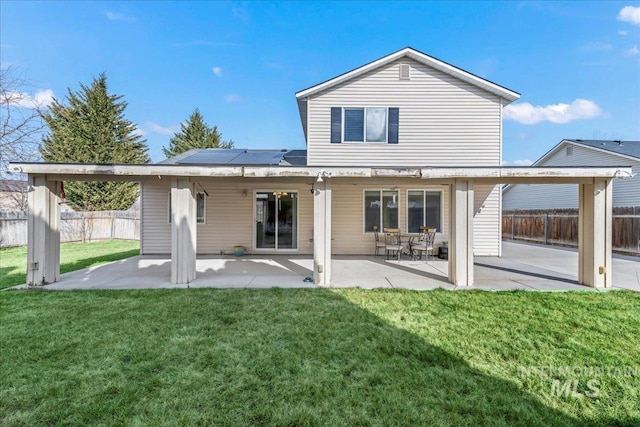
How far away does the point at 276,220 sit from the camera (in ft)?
36.3

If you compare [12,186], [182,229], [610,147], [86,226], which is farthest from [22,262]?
[610,147]

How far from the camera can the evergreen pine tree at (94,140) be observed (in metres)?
19.5

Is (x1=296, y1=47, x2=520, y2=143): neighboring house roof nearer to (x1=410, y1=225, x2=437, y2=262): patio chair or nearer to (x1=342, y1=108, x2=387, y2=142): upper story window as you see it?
(x1=342, y1=108, x2=387, y2=142): upper story window

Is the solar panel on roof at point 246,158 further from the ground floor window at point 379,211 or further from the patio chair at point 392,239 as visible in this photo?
the patio chair at point 392,239

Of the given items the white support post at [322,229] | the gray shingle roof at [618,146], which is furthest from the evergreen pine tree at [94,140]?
the gray shingle roof at [618,146]

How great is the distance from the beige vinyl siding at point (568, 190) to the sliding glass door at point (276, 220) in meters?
14.2

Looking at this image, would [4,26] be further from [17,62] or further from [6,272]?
[6,272]

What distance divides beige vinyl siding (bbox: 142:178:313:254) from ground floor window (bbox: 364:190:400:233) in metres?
2.14

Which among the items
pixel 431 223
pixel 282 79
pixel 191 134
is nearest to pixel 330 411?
pixel 431 223

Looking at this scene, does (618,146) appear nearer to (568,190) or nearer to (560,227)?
(568,190)

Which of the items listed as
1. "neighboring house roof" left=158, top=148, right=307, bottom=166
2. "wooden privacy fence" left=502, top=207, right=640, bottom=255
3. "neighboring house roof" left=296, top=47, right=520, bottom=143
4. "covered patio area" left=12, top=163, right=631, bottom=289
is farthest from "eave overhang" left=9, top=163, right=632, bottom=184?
"wooden privacy fence" left=502, top=207, right=640, bottom=255

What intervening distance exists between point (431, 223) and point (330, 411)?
9.35 metres

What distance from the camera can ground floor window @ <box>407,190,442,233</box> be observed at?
10797 millimetres

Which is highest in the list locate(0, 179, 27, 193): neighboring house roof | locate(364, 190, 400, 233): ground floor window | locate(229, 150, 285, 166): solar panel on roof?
locate(229, 150, 285, 166): solar panel on roof
